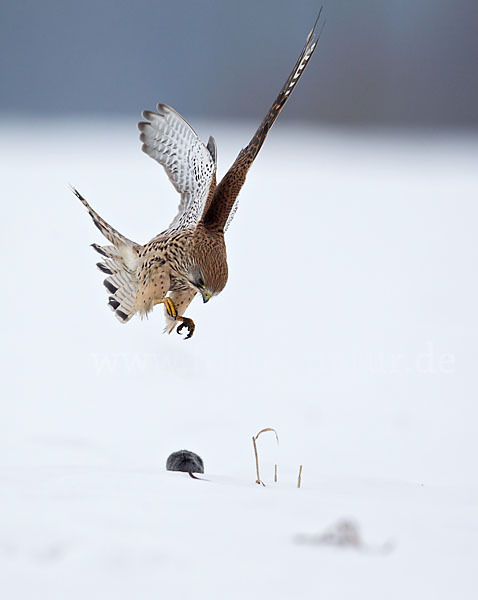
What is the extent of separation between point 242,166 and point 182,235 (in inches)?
9.9

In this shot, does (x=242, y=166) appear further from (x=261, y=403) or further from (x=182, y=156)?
(x=261, y=403)

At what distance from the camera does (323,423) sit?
267cm

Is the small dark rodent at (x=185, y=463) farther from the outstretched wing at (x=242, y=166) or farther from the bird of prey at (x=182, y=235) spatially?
the outstretched wing at (x=242, y=166)

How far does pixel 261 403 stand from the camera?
285 cm

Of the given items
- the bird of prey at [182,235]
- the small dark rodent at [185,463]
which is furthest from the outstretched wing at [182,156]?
the small dark rodent at [185,463]

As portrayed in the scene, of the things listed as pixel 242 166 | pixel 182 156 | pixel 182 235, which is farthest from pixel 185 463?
pixel 182 156

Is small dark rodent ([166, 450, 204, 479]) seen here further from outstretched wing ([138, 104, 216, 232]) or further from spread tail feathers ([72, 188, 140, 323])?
outstretched wing ([138, 104, 216, 232])

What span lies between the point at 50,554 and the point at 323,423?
1587 millimetres

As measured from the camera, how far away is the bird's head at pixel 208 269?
6.57 ft

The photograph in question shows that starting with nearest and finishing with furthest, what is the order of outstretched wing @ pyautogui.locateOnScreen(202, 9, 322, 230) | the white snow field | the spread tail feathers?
1. the white snow field
2. outstretched wing @ pyautogui.locateOnScreen(202, 9, 322, 230)
3. the spread tail feathers

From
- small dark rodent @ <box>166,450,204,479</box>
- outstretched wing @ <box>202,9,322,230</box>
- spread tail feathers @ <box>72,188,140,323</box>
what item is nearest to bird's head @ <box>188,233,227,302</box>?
outstretched wing @ <box>202,9,322,230</box>

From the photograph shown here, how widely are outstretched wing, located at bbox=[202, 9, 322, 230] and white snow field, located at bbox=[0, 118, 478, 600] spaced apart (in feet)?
2.33

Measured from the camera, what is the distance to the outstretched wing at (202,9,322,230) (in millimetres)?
1971

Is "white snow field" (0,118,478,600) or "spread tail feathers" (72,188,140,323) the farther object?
"spread tail feathers" (72,188,140,323)
